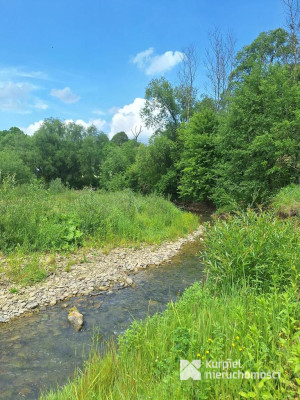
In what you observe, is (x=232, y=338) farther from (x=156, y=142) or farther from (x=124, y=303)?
(x=156, y=142)

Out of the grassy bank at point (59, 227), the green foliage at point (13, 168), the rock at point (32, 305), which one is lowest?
the rock at point (32, 305)

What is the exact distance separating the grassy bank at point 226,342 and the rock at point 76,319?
1783 mm

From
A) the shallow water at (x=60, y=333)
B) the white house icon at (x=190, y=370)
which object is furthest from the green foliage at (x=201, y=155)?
the white house icon at (x=190, y=370)

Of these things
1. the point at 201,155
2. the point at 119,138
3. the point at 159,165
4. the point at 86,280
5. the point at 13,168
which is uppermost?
the point at 119,138

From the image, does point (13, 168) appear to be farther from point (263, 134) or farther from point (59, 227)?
point (263, 134)

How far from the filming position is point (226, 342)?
2459 mm

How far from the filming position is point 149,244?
427 inches

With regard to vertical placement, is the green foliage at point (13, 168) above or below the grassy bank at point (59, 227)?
above

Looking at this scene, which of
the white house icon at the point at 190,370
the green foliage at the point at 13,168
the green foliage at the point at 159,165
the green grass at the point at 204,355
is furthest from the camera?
the green foliage at the point at 159,165

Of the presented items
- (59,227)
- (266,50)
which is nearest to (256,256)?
(59,227)

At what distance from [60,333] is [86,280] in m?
2.29

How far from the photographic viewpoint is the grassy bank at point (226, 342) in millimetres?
2014

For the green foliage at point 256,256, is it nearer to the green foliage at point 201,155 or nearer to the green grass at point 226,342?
the green grass at point 226,342

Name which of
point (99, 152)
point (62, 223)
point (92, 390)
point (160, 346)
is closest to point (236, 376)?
point (160, 346)
